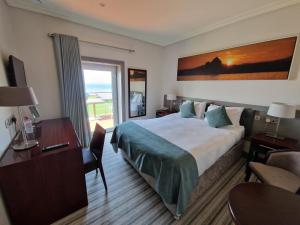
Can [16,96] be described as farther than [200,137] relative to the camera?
No

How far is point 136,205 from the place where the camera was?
5.63ft

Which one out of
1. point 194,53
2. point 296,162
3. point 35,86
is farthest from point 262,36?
point 35,86

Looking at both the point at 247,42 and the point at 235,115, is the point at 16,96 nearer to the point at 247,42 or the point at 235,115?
the point at 235,115

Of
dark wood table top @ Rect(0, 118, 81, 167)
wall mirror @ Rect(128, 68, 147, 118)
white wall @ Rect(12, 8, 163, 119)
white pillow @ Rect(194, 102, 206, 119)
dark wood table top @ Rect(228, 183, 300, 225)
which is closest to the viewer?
dark wood table top @ Rect(228, 183, 300, 225)

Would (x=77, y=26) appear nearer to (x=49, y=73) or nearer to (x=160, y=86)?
(x=49, y=73)

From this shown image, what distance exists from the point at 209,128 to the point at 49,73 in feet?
11.0

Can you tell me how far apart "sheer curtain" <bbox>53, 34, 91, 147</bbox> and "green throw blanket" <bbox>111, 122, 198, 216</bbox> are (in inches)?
63.1

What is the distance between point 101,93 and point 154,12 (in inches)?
93.9

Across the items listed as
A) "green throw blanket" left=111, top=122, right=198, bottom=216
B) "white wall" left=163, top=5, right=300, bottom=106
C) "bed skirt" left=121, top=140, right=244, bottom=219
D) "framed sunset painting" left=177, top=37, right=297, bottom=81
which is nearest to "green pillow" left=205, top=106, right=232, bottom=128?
"bed skirt" left=121, top=140, right=244, bottom=219

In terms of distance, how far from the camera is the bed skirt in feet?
5.57

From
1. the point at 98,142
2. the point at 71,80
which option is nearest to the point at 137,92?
the point at 71,80

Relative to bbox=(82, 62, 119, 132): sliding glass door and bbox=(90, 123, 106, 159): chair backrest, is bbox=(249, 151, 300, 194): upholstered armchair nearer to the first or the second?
bbox=(90, 123, 106, 159): chair backrest

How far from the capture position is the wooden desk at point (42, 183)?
122 centimetres

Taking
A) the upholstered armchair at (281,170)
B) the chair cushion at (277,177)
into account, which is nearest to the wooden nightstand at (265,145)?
the upholstered armchair at (281,170)
